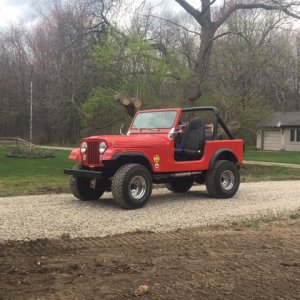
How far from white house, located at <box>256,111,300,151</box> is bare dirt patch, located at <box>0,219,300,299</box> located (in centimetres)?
3482

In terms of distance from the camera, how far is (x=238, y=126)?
68.4 ft

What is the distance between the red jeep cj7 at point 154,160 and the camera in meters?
9.78

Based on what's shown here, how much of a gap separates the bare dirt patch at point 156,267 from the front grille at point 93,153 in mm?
2990

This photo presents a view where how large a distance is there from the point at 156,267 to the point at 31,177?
12.0m

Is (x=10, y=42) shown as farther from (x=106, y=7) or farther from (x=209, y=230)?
(x=209, y=230)

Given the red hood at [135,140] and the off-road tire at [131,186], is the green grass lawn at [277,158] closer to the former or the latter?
the red hood at [135,140]

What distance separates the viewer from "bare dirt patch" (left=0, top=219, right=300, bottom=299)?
467 cm

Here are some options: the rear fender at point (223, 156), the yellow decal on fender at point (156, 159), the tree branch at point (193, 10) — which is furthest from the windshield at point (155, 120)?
the tree branch at point (193, 10)

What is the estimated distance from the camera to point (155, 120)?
449 inches

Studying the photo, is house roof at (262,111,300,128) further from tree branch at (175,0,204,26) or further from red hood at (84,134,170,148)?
red hood at (84,134,170,148)

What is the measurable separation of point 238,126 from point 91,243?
588 inches

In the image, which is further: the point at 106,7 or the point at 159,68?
the point at 106,7

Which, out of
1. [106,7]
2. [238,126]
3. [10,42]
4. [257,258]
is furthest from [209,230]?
[10,42]

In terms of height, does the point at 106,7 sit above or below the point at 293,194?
above
